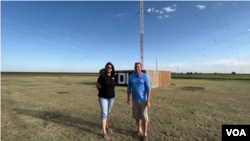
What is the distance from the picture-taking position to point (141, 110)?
3.18m

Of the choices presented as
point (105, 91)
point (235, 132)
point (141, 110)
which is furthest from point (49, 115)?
point (235, 132)

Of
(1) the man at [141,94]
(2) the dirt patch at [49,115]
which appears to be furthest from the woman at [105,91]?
(2) the dirt patch at [49,115]

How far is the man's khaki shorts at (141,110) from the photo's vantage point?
3143mm

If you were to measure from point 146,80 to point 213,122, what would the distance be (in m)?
3.63

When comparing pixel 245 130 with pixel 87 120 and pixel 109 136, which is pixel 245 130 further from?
pixel 87 120

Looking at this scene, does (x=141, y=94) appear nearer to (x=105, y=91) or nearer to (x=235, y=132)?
(x=105, y=91)

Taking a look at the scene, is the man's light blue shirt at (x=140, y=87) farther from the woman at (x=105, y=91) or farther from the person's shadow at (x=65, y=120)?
the person's shadow at (x=65, y=120)

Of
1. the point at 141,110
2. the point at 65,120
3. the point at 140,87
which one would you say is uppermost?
the point at 140,87

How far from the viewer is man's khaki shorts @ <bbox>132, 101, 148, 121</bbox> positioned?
3.14m

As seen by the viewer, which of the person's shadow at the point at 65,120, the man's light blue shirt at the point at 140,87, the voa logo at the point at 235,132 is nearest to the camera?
the man's light blue shirt at the point at 140,87

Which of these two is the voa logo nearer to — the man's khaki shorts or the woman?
the man's khaki shorts

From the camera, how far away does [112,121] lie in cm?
459

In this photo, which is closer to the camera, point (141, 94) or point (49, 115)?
point (141, 94)

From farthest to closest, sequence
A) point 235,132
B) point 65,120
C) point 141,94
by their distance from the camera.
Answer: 1. point 65,120
2. point 235,132
3. point 141,94
